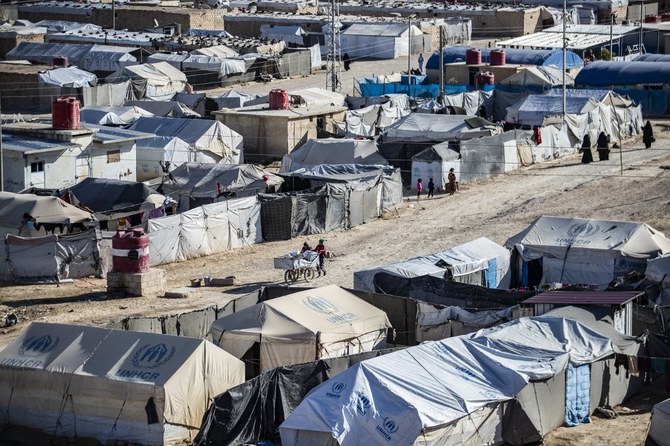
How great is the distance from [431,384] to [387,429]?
1.24m

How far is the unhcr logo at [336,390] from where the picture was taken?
1992 centimetres

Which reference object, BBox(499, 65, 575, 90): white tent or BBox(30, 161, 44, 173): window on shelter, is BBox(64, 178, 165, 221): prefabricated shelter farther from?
BBox(499, 65, 575, 90): white tent

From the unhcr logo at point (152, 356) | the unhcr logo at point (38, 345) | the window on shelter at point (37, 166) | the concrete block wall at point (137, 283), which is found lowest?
the concrete block wall at point (137, 283)

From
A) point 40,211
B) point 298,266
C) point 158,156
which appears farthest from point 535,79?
point 40,211

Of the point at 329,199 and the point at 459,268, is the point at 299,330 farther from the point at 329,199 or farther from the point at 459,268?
the point at 329,199

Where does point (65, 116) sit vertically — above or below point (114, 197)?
above

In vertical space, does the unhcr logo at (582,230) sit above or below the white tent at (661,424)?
above

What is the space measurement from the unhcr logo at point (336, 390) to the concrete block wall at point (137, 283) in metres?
11.2

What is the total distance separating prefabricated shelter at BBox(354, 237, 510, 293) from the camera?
90.2ft

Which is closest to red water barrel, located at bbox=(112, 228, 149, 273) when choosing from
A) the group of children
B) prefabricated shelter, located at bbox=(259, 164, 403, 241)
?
prefabricated shelter, located at bbox=(259, 164, 403, 241)

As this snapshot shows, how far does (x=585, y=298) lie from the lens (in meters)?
24.6

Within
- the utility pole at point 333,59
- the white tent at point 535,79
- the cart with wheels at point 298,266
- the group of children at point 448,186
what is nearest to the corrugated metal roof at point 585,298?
the cart with wheels at point 298,266

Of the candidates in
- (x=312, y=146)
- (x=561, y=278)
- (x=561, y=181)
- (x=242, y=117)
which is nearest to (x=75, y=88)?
(x=242, y=117)

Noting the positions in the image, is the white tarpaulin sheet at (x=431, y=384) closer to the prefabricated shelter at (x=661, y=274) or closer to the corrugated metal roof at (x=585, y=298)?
the corrugated metal roof at (x=585, y=298)
